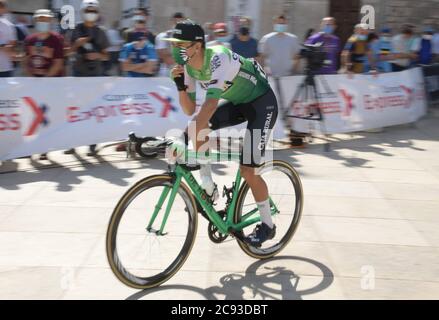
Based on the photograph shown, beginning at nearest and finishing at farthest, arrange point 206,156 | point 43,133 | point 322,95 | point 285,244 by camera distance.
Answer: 1. point 206,156
2. point 285,244
3. point 43,133
4. point 322,95

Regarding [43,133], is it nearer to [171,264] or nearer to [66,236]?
[66,236]

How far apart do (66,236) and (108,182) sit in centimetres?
187

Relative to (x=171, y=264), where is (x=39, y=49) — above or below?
above

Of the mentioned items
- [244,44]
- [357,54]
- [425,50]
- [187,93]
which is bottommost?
[425,50]

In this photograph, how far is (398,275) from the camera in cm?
459

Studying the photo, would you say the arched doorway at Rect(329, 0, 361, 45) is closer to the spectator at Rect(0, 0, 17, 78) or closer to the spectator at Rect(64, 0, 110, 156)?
the spectator at Rect(64, 0, 110, 156)

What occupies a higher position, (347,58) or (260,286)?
(347,58)

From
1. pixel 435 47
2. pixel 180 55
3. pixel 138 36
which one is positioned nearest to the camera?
pixel 180 55

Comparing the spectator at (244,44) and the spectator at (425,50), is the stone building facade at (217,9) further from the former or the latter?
the spectator at (244,44)

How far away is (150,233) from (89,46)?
17.0ft

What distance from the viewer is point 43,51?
8227 mm

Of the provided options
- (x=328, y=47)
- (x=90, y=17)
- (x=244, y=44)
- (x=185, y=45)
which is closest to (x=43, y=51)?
(x=90, y=17)

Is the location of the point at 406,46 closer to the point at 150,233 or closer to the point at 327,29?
the point at 327,29
